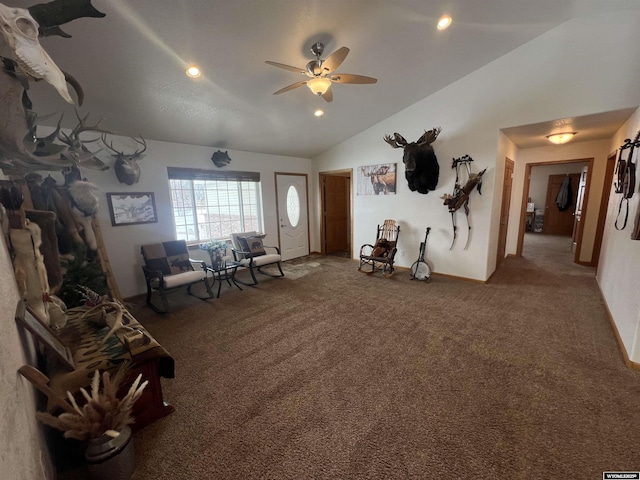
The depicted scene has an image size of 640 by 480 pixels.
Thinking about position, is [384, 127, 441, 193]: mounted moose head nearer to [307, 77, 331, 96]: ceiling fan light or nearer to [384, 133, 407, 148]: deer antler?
[384, 133, 407, 148]: deer antler

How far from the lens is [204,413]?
183 centimetres

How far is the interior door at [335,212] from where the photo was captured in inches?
255

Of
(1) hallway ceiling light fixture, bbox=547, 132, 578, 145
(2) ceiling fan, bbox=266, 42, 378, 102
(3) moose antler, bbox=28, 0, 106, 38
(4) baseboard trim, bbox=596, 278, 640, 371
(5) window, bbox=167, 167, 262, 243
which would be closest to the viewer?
(3) moose antler, bbox=28, 0, 106, 38

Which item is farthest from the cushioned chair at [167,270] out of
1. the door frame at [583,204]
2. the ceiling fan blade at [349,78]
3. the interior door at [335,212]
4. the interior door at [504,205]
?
the door frame at [583,204]

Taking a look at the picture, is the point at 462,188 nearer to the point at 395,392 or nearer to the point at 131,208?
the point at 395,392

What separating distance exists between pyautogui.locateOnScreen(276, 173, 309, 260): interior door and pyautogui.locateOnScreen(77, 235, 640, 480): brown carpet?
2667mm

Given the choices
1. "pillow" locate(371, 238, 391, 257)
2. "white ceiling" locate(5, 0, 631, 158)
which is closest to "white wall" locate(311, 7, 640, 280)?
"white ceiling" locate(5, 0, 631, 158)

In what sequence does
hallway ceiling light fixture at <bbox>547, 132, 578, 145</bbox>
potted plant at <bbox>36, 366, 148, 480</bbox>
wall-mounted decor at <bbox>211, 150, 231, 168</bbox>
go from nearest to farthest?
potted plant at <bbox>36, 366, 148, 480</bbox> < hallway ceiling light fixture at <bbox>547, 132, 578, 145</bbox> < wall-mounted decor at <bbox>211, 150, 231, 168</bbox>

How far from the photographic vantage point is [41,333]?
140 centimetres

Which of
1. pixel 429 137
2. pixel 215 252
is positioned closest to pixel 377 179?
pixel 429 137

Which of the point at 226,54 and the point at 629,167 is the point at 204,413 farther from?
the point at 629,167

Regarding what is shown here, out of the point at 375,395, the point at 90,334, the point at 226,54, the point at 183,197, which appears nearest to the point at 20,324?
the point at 90,334

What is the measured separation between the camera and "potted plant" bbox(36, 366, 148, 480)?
1.26m

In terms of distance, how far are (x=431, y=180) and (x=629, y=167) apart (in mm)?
2155
